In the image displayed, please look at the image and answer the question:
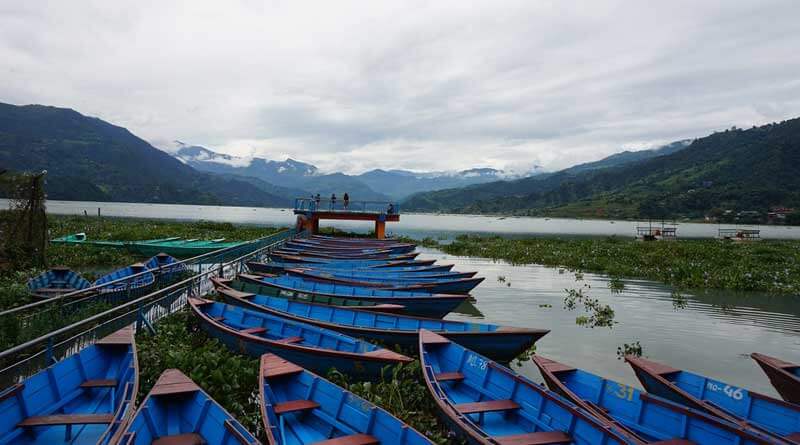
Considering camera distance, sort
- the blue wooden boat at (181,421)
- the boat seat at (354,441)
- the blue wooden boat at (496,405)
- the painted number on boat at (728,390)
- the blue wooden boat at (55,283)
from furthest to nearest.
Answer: the blue wooden boat at (55,283)
the painted number on boat at (728,390)
the blue wooden boat at (496,405)
the boat seat at (354,441)
the blue wooden boat at (181,421)

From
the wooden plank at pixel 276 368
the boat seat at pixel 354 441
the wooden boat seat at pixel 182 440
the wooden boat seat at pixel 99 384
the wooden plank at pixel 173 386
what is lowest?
the wooden boat seat at pixel 182 440

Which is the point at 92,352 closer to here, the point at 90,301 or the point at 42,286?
the point at 90,301

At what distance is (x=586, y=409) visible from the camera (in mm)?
7238

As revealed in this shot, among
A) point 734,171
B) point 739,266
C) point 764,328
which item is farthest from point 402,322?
point 734,171

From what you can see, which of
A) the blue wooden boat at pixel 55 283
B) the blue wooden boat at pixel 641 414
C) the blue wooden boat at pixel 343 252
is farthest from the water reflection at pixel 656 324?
the blue wooden boat at pixel 55 283

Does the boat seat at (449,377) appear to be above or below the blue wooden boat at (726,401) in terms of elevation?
below

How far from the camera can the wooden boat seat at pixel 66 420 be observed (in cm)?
616

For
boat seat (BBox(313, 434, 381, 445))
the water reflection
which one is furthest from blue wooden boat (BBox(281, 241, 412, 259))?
boat seat (BBox(313, 434, 381, 445))

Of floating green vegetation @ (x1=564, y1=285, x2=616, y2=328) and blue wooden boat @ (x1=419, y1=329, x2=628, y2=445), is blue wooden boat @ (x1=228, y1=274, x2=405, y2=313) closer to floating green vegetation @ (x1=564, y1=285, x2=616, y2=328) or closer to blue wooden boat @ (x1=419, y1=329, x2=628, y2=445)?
blue wooden boat @ (x1=419, y1=329, x2=628, y2=445)

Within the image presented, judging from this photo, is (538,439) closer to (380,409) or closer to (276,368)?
(380,409)

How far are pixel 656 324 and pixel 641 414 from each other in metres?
12.4

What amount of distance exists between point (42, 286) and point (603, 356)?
1915 centimetres

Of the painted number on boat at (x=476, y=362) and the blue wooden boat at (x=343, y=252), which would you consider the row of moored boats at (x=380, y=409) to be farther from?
the blue wooden boat at (x=343, y=252)

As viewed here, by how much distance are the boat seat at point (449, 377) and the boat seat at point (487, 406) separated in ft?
3.80
